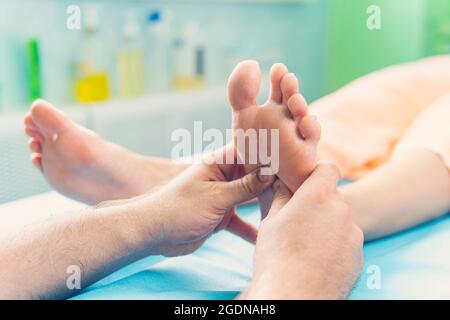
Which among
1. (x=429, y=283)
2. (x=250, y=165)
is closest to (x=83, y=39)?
(x=250, y=165)

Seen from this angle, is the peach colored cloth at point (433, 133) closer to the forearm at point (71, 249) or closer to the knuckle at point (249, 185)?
the knuckle at point (249, 185)

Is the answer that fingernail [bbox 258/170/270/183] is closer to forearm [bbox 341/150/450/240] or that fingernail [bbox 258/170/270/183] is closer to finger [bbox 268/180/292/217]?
finger [bbox 268/180/292/217]

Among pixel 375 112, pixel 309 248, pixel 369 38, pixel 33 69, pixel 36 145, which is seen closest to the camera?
pixel 309 248

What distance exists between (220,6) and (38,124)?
3.70 feet

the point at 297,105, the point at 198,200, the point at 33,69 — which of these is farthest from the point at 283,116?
the point at 33,69

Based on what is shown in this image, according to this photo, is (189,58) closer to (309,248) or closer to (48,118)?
(48,118)

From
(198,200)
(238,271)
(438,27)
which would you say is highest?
(438,27)

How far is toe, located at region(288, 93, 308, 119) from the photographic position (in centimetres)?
67

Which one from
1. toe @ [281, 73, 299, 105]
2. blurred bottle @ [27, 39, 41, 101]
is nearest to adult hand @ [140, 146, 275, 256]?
toe @ [281, 73, 299, 105]

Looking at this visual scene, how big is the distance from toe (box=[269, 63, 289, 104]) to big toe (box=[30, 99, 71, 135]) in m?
0.34

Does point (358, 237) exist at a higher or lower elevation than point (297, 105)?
lower

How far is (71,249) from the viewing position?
621 millimetres

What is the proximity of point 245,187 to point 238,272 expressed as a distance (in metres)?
0.11
